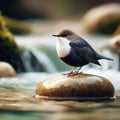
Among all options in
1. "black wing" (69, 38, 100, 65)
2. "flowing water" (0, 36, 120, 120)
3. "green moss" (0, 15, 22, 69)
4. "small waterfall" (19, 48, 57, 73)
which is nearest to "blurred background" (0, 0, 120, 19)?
"small waterfall" (19, 48, 57, 73)

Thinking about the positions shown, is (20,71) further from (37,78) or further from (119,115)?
(119,115)

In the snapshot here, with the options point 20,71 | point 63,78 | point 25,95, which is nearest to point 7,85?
point 25,95

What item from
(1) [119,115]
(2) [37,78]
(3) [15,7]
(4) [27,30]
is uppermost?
(3) [15,7]

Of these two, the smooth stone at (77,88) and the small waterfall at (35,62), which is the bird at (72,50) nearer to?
the smooth stone at (77,88)

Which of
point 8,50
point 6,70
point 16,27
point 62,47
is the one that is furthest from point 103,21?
point 62,47

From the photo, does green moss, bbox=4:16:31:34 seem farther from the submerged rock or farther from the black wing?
the black wing

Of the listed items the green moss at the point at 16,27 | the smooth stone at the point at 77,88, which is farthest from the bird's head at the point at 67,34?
the green moss at the point at 16,27
